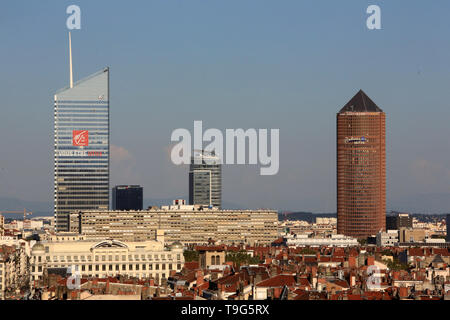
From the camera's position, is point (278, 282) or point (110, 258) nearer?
point (278, 282)

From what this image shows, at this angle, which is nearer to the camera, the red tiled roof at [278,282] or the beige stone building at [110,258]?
the red tiled roof at [278,282]

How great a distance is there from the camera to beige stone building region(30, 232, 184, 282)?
113 m

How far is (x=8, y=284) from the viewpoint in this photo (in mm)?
97812

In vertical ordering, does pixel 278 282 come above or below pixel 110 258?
above

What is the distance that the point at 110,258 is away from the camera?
116750mm

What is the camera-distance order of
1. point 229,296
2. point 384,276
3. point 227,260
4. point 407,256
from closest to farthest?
point 229,296 < point 384,276 < point 227,260 < point 407,256

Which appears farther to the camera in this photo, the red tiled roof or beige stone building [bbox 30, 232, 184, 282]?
beige stone building [bbox 30, 232, 184, 282]

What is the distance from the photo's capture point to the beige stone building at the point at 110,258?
113 m

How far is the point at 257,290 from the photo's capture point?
68.5 meters
